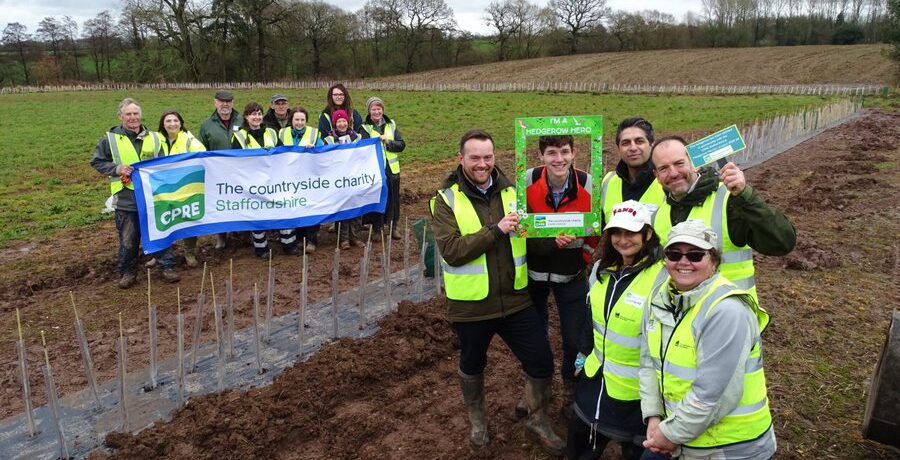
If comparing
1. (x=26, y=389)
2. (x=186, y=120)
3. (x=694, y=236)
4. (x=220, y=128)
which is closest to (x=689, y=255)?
(x=694, y=236)

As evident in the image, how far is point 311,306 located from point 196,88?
48917 millimetres

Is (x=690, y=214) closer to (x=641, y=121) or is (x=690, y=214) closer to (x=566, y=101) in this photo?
(x=641, y=121)

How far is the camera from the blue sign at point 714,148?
9.39ft

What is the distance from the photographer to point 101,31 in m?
62.0

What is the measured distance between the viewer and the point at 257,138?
7.60 metres

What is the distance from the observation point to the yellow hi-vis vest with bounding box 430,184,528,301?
3.43 metres

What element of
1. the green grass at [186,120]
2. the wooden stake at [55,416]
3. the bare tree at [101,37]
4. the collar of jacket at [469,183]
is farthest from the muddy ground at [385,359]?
the bare tree at [101,37]

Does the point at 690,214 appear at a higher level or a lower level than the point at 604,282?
higher

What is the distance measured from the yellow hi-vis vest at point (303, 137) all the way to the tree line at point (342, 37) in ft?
165

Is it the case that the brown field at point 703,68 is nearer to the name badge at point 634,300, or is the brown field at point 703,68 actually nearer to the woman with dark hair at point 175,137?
the woman with dark hair at point 175,137

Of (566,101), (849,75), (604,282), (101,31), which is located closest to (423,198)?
(604,282)

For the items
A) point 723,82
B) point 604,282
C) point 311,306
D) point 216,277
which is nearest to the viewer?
point 604,282

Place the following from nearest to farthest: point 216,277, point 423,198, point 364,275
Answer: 1. point 364,275
2. point 216,277
3. point 423,198

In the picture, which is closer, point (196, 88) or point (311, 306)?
point (311, 306)
